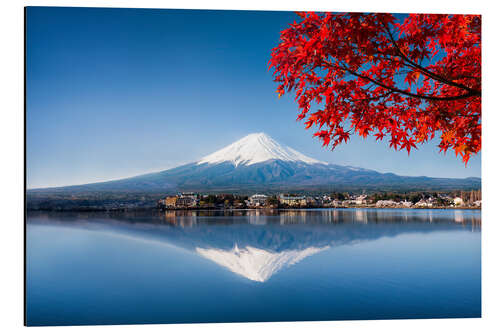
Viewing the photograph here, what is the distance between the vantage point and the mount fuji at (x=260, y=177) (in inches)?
128

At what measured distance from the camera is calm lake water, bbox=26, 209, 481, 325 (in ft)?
9.42

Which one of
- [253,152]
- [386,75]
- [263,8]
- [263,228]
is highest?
[263,8]

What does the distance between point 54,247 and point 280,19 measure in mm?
2802

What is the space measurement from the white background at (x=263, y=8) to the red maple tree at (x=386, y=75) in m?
0.21

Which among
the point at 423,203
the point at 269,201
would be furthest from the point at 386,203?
the point at 269,201

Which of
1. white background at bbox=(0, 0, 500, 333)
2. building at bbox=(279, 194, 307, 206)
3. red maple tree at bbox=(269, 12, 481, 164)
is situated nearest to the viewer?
red maple tree at bbox=(269, 12, 481, 164)

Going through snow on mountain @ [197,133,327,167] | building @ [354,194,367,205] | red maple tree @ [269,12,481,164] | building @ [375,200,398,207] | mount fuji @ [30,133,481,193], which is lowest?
building @ [375,200,398,207]

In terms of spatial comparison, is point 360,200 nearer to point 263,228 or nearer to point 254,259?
point 263,228

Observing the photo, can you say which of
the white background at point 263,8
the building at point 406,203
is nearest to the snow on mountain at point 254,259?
the white background at point 263,8

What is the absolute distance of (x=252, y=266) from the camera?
3051mm

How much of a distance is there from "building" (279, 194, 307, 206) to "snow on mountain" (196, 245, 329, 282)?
47 cm

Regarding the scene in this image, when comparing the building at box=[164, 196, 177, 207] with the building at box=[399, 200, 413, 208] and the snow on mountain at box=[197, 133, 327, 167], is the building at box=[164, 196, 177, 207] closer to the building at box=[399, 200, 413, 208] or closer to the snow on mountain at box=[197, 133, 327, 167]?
the snow on mountain at box=[197, 133, 327, 167]

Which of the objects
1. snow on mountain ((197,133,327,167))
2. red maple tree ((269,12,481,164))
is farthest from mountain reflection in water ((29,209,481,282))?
red maple tree ((269,12,481,164))

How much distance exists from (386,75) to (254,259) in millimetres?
1873
